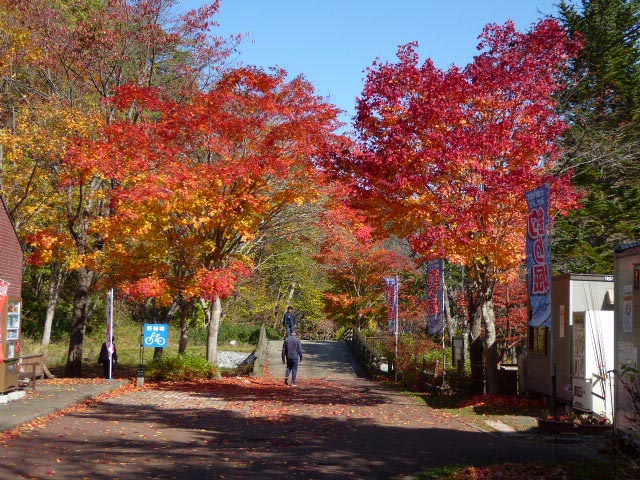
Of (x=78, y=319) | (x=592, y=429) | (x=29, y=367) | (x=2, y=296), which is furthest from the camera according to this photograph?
(x=78, y=319)

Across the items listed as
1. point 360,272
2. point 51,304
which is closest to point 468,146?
point 360,272

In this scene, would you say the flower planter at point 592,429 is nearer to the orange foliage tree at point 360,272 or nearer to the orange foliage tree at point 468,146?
the orange foliage tree at point 468,146

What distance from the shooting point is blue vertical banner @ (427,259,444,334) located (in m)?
21.1

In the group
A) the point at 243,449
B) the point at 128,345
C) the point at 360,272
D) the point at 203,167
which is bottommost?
the point at 243,449

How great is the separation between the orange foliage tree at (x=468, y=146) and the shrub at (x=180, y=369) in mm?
9922

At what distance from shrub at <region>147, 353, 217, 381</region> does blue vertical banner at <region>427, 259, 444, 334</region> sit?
8.16 metres

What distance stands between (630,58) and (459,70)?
60.9ft

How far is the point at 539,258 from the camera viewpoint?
1132 cm

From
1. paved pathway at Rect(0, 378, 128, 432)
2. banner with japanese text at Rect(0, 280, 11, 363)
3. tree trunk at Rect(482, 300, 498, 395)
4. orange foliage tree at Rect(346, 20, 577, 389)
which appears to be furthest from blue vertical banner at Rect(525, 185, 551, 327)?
banner with japanese text at Rect(0, 280, 11, 363)

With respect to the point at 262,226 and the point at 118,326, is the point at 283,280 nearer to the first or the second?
the point at 118,326

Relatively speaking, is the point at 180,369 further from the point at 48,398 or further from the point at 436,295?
the point at 436,295

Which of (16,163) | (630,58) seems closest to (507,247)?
(16,163)

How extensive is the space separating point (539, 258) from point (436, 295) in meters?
10.1

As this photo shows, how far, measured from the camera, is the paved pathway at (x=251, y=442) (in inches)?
372
